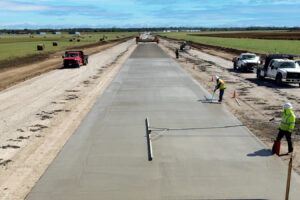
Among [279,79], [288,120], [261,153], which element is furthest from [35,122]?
[279,79]

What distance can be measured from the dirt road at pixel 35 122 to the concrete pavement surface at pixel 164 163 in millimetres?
567

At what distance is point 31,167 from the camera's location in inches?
385

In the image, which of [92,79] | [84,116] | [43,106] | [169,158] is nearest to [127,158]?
[169,158]

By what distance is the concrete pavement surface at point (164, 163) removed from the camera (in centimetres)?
809

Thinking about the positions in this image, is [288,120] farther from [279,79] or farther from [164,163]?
[279,79]

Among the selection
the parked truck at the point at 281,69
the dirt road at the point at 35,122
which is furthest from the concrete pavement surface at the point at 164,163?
the parked truck at the point at 281,69

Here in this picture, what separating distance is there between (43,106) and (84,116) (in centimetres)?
386

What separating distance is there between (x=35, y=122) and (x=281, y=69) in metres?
19.1

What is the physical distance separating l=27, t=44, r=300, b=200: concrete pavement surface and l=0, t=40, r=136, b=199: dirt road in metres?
0.57

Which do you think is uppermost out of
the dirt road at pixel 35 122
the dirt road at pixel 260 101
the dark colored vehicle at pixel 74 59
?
the dark colored vehicle at pixel 74 59

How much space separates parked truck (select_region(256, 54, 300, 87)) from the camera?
941 inches

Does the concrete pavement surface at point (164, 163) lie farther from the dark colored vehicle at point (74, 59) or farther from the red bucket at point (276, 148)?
the dark colored vehicle at point (74, 59)

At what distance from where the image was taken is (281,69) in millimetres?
24609

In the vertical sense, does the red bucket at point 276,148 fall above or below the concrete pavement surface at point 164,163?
above
